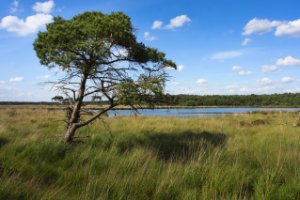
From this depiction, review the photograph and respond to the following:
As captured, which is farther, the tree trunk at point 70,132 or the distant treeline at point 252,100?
the distant treeline at point 252,100

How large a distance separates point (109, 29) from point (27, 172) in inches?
188

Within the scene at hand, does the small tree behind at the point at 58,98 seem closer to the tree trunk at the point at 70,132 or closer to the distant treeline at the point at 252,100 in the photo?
the tree trunk at the point at 70,132

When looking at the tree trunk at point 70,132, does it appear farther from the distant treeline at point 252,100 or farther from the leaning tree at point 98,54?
the distant treeline at point 252,100

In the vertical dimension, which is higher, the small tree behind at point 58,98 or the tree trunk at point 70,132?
the small tree behind at point 58,98

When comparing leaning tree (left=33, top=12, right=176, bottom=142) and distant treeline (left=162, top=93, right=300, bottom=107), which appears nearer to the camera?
leaning tree (left=33, top=12, right=176, bottom=142)

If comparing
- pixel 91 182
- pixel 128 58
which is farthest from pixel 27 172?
pixel 128 58

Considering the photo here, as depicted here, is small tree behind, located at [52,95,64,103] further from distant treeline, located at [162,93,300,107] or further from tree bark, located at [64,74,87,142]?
distant treeline, located at [162,93,300,107]

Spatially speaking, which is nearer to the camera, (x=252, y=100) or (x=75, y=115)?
(x=75, y=115)

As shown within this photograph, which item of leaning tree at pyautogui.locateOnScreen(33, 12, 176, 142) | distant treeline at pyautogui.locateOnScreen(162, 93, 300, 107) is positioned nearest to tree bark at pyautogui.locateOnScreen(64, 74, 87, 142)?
leaning tree at pyautogui.locateOnScreen(33, 12, 176, 142)

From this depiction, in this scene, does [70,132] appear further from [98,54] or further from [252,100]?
[252,100]

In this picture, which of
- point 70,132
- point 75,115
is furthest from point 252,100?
point 70,132

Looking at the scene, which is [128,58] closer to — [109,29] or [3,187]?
[109,29]

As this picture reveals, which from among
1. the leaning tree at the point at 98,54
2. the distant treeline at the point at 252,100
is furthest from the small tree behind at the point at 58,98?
the distant treeline at the point at 252,100

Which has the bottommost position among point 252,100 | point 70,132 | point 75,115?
point 70,132
